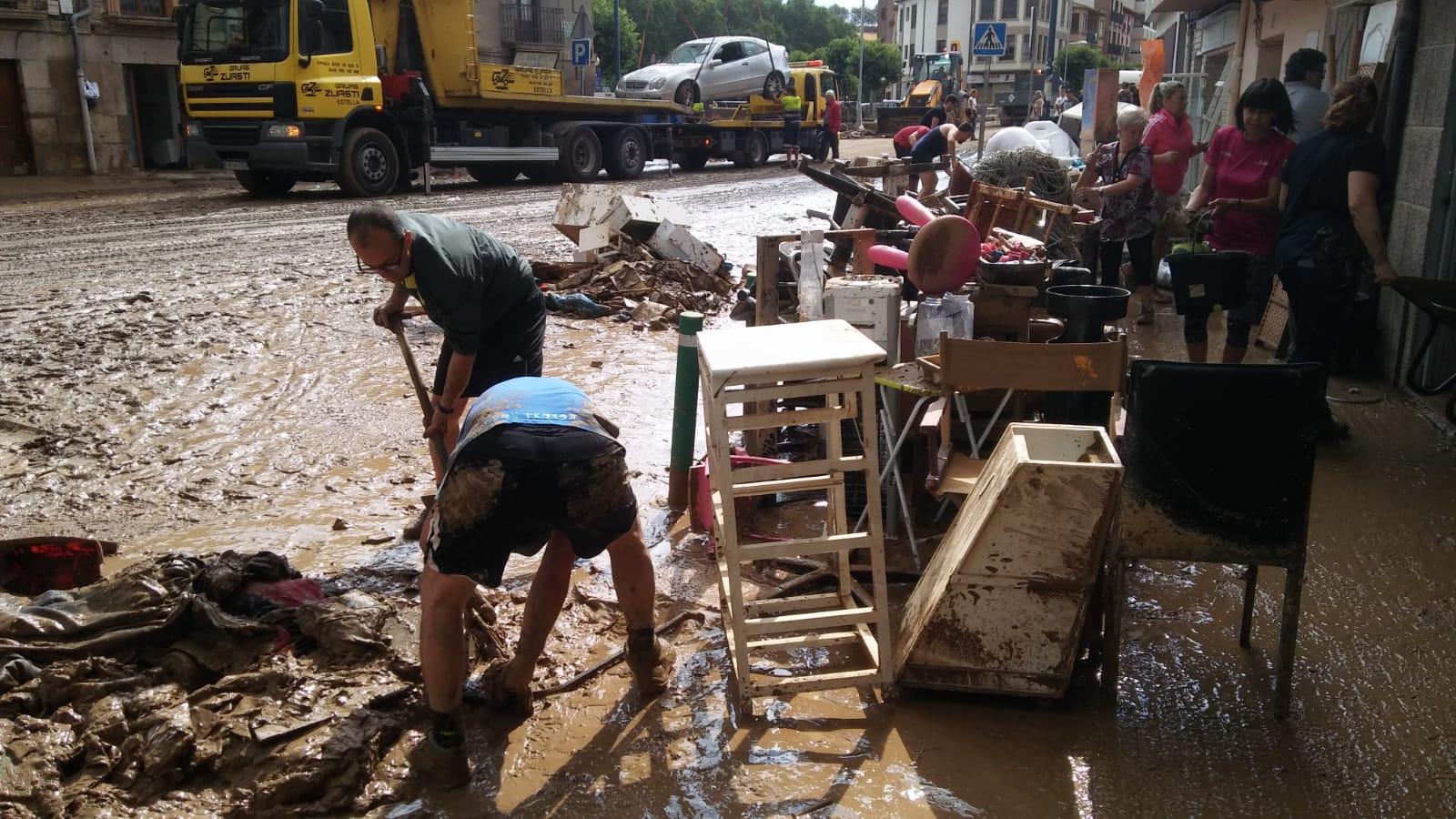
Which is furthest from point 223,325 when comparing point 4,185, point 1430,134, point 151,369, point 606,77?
point 606,77

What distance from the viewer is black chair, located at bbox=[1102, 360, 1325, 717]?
10.0 feet

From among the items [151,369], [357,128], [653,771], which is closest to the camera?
[653,771]

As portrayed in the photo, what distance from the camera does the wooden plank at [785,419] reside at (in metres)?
3.14

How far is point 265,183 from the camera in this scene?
15.8 metres

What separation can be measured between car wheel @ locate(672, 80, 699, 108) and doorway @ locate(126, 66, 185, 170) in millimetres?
10019

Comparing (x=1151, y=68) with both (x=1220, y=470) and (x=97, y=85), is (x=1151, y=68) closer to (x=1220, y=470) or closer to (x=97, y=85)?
(x=1220, y=470)

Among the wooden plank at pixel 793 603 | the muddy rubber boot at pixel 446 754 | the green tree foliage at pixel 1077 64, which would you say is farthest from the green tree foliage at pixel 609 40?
the muddy rubber boot at pixel 446 754

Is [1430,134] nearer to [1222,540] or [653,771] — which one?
[1222,540]

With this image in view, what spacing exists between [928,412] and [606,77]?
138ft

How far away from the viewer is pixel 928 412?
4.59 m

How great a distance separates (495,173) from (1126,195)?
1383 cm

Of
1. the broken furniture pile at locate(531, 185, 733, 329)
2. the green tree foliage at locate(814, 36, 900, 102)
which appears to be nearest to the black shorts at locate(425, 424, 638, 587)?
the broken furniture pile at locate(531, 185, 733, 329)

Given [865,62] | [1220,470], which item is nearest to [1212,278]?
[1220,470]

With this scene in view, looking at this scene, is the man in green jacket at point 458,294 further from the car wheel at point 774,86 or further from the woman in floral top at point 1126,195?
the car wheel at point 774,86
